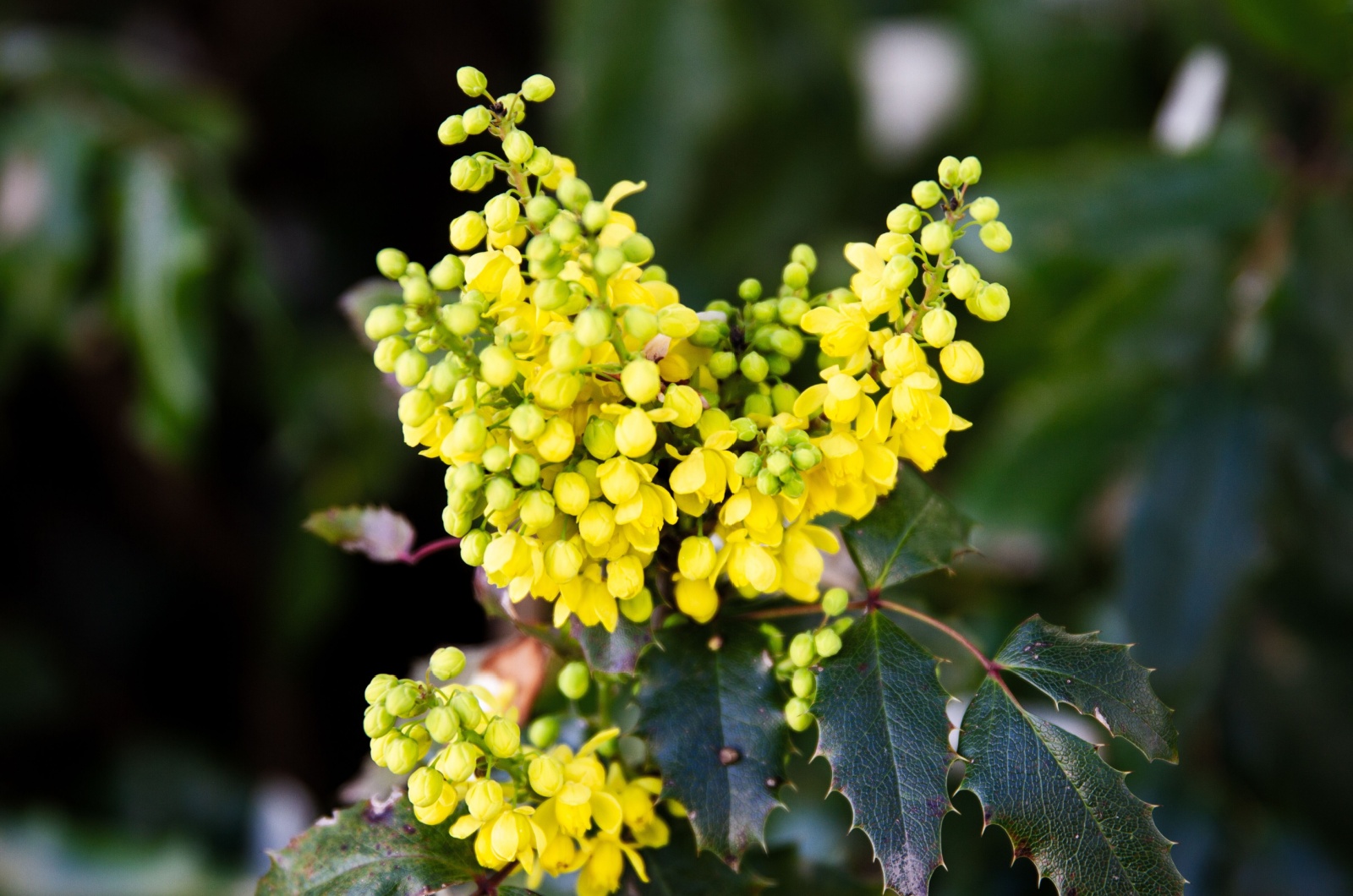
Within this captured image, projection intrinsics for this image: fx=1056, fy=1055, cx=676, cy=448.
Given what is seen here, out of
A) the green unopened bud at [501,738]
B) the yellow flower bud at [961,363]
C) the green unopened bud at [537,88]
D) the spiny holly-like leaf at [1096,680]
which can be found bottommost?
the spiny holly-like leaf at [1096,680]

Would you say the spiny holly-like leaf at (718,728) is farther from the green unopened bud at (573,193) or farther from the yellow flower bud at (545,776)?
the green unopened bud at (573,193)

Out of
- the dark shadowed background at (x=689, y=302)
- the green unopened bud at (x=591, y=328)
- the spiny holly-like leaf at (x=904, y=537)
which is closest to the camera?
the green unopened bud at (x=591, y=328)

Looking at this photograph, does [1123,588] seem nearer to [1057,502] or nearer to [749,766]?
[1057,502]

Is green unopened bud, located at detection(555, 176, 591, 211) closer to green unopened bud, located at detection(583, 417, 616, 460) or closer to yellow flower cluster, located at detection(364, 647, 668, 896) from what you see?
green unopened bud, located at detection(583, 417, 616, 460)

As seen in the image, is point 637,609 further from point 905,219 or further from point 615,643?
point 905,219

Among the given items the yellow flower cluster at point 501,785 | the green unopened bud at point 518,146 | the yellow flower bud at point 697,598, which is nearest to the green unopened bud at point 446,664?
the yellow flower cluster at point 501,785

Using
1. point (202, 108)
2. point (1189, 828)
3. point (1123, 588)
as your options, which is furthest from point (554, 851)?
point (202, 108)
